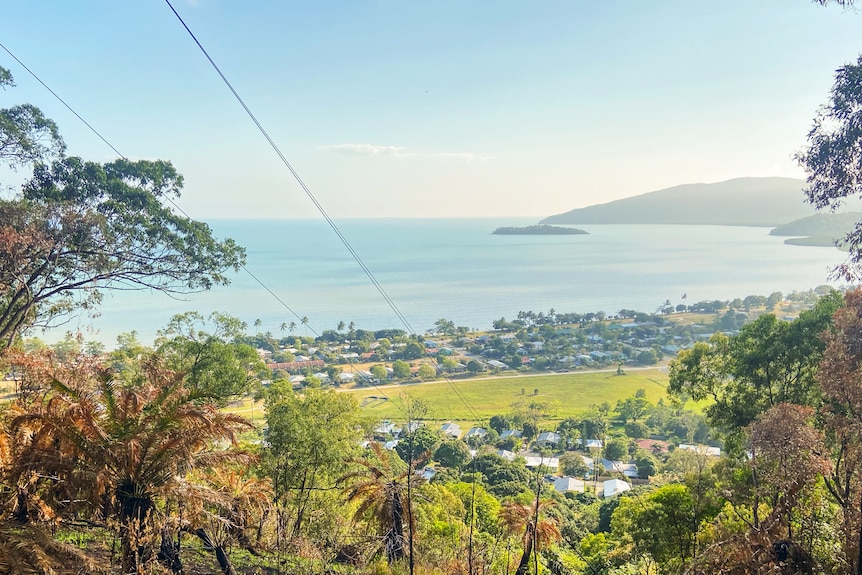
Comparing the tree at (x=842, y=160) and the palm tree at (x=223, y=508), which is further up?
the tree at (x=842, y=160)

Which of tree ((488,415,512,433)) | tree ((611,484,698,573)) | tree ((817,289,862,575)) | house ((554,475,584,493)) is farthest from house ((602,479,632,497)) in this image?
tree ((817,289,862,575))

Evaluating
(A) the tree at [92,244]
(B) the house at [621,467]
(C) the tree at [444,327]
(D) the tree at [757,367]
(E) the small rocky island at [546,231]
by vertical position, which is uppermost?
(E) the small rocky island at [546,231]

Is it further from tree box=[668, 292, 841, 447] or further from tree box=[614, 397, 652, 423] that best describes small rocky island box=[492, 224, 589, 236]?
tree box=[668, 292, 841, 447]

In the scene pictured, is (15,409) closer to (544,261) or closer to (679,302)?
(679,302)

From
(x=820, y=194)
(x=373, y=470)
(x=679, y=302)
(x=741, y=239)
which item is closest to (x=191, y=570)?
(x=373, y=470)

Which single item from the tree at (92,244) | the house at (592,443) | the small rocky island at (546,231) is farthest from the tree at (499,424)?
the small rocky island at (546,231)

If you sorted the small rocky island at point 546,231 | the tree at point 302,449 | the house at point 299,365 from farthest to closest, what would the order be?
the small rocky island at point 546,231
the house at point 299,365
the tree at point 302,449

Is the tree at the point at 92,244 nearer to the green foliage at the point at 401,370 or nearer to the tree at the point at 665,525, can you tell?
the tree at the point at 665,525

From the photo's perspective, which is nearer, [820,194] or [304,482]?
[820,194]
